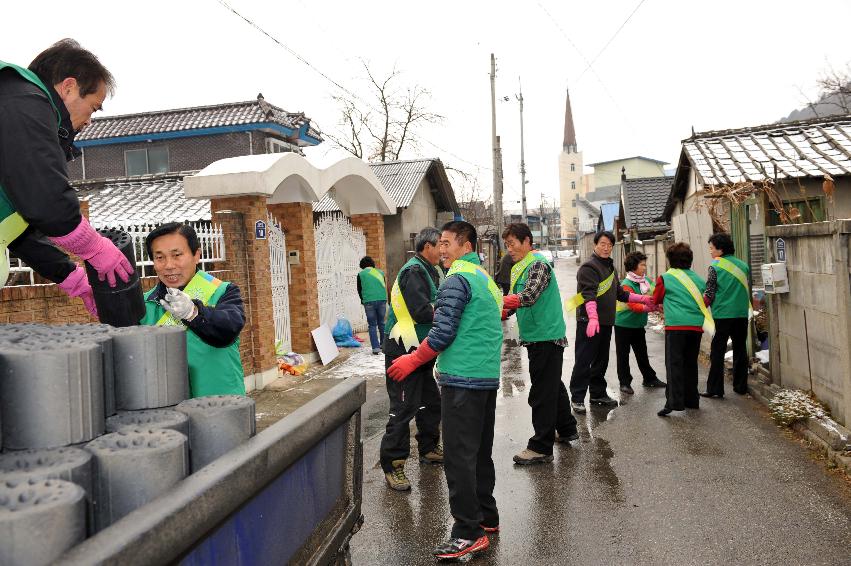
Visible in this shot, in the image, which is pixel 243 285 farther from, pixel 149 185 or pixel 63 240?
pixel 149 185

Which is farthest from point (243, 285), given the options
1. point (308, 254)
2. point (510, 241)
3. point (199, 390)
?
point (199, 390)

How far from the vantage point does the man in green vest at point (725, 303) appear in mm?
7949

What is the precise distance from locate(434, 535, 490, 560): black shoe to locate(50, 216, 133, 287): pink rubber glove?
254 cm

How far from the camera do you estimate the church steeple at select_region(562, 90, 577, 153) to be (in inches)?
4493

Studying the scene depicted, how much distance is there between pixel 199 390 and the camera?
333cm

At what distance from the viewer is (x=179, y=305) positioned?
3051mm

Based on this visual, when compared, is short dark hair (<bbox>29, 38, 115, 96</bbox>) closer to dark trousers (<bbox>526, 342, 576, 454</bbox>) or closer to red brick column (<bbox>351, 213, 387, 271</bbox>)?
dark trousers (<bbox>526, 342, 576, 454</bbox>)

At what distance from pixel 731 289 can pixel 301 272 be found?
6.30 metres

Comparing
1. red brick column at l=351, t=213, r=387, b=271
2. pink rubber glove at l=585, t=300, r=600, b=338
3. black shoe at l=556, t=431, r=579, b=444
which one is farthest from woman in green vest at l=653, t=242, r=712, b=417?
red brick column at l=351, t=213, r=387, b=271

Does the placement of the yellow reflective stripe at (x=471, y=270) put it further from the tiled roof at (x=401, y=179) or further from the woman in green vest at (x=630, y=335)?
the tiled roof at (x=401, y=179)

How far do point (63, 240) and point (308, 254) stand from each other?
8.82m

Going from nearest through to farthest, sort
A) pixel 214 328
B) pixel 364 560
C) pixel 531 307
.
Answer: pixel 214 328 → pixel 364 560 → pixel 531 307

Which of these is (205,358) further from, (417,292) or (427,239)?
(427,239)

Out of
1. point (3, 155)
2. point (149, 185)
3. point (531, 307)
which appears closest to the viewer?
point (3, 155)
